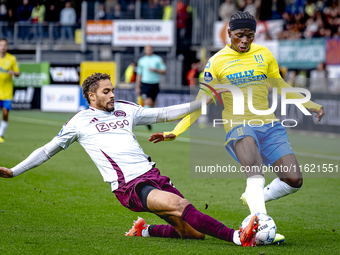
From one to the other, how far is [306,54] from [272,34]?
→ 82.6 inches

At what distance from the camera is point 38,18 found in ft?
79.9

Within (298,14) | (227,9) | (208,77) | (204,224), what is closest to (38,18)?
(227,9)

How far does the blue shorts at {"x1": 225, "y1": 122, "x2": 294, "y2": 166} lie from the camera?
5.18 metres

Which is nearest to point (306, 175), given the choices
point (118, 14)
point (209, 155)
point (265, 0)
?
point (209, 155)

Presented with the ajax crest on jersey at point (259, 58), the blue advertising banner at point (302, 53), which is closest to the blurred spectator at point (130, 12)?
the blue advertising banner at point (302, 53)

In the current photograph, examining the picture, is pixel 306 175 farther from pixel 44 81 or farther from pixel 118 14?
pixel 118 14

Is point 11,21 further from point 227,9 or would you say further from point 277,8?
point 277,8

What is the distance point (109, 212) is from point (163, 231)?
124 centimetres

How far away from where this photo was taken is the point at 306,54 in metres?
18.2

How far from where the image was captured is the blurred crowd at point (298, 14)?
19500mm

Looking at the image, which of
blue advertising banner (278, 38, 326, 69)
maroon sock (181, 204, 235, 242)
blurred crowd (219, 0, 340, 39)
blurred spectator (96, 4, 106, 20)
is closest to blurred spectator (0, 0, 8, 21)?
blurred spectator (96, 4, 106, 20)

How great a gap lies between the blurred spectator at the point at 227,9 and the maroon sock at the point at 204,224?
17.5 metres

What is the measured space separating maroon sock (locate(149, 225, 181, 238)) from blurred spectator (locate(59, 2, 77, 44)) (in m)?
19.6

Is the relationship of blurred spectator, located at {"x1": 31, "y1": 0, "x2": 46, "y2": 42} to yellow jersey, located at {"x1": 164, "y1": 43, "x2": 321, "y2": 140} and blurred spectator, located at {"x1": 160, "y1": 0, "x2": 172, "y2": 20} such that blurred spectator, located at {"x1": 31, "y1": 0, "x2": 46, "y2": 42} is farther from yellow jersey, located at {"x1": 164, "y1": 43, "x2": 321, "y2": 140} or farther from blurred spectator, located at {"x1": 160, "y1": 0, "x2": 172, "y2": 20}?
yellow jersey, located at {"x1": 164, "y1": 43, "x2": 321, "y2": 140}
